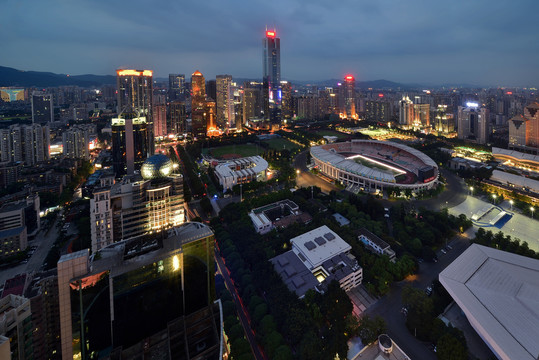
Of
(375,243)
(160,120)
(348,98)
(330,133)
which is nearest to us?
(375,243)

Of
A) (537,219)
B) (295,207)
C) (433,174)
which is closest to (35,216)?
(295,207)

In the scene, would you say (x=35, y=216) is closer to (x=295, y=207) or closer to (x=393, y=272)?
(x=295, y=207)

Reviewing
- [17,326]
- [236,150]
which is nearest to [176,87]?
[236,150]

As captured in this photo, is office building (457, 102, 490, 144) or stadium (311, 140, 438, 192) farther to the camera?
office building (457, 102, 490, 144)

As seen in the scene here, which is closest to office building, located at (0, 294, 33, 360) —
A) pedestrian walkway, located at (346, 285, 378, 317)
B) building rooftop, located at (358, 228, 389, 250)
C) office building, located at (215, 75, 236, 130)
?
pedestrian walkway, located at (346, 285, 378, 317)

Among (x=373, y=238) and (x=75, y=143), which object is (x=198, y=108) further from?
(x=373, y=238)

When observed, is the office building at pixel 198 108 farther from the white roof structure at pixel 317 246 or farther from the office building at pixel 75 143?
the white roof structure at pixel 317 246

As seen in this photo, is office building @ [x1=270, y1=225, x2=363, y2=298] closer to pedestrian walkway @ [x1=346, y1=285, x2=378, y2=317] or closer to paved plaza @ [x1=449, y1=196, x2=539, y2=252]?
pedestrian walkway @ [x1=346, y1=285, x2=378, y2=317]
